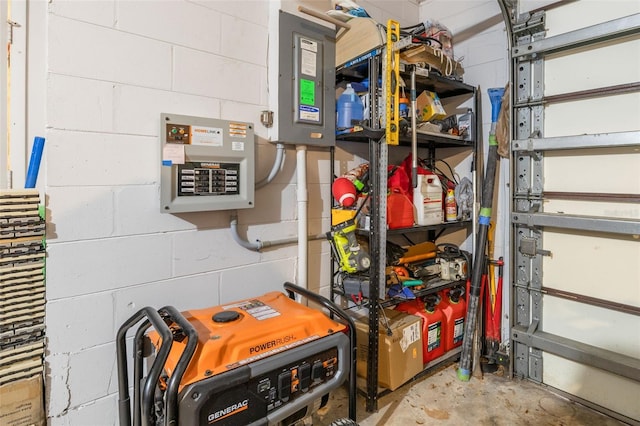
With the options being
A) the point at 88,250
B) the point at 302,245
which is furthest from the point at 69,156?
the point at 302,245

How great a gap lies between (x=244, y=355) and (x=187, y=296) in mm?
607

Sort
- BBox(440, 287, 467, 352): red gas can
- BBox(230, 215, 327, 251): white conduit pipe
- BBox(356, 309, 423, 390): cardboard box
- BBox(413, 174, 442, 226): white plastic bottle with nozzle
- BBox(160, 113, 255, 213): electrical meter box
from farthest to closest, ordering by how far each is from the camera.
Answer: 1. BBox(440, 287, 467, 352): red gas can
2. BBox(413, 174, 442, 226): white plastic bottle with nozzle
3. BBox(356, 309, 423, 390): cardboard box
4. BBox(230, 215, 327, 251): white conduit pipe
5. BBox(160, 113, 255, 213): electrical meter box

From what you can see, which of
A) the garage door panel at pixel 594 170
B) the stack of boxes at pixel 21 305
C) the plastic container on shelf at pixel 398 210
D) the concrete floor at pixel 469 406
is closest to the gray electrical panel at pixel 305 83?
the plastic container on shelf at pixel 398 210

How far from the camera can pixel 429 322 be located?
88.3 inches

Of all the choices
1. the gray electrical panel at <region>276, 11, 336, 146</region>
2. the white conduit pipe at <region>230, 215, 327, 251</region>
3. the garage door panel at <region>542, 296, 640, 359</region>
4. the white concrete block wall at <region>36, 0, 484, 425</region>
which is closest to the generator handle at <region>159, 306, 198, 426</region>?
the white concrete block wall at <region>36, 0, 484, 425</region>

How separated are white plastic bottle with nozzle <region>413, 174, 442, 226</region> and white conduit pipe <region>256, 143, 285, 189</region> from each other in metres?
0.88

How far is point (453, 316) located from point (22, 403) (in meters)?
2.26

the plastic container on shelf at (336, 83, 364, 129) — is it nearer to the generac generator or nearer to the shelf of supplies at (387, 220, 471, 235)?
the shelf of supplies at (387, 220, 471, 235)

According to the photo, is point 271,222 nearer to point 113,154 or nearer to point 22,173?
point 113,154

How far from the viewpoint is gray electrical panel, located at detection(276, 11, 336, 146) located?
1.82 metres

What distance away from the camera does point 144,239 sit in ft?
5.06

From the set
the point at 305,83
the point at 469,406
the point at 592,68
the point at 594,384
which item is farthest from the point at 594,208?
the point at 305,83

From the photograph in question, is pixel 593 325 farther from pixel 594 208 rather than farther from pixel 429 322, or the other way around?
pixel 429 322

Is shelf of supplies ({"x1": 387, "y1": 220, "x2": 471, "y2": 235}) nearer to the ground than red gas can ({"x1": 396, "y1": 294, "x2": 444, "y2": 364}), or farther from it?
farther from it
